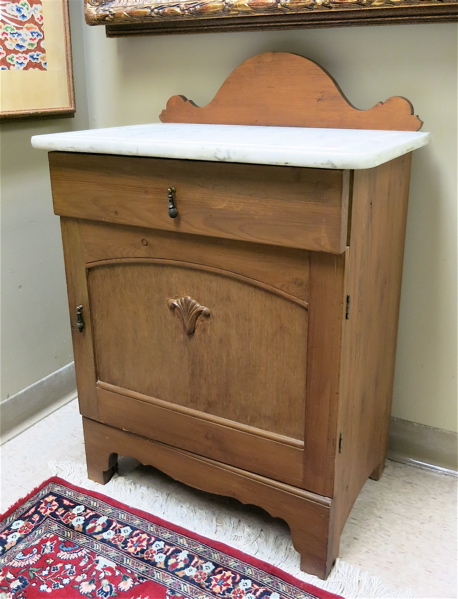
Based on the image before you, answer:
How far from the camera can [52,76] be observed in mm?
1471

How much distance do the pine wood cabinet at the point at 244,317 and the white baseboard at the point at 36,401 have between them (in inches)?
14.0

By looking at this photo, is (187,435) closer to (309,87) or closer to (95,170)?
(95,170)

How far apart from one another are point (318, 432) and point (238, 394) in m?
0.17

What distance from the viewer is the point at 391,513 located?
4.12ft

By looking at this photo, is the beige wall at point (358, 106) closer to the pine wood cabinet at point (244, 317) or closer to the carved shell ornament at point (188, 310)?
the pine wood cabinet at point (244, 317)

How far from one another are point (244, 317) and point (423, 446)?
66 cm

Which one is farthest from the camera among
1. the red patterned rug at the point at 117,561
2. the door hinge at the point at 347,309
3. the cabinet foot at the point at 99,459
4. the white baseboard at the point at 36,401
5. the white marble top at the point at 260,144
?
the white baseboard at the point at 36,401

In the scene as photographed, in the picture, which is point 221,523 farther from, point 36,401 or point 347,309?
point 36,401

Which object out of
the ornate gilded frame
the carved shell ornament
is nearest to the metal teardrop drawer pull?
the carved shell ornament

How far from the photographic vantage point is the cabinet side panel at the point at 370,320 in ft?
3.13

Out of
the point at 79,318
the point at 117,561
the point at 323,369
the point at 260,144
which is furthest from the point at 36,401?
the point at 260,144

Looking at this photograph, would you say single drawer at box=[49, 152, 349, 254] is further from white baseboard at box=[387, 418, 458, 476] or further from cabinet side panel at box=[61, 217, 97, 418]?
white baseboard at box=[387, 418, 458, 476]

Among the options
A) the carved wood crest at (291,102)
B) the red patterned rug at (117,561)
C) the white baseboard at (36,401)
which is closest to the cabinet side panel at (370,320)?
the carved wood crest at (291,102)

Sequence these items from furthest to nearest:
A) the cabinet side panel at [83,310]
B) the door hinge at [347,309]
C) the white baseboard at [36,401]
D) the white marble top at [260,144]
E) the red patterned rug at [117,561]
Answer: the white baseboard at [36,401]
the cabinet side panel at [83,310]
the red patterned rug at [117,561]
the door hinge at [347,309]
the white marble top at [260,144]
